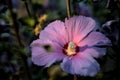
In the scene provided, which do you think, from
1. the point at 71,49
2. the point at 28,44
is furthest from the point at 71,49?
the point at 28,44

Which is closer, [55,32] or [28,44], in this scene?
[55,32]

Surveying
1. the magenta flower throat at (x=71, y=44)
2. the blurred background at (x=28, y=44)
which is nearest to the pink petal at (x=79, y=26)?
the magenta flower throat at (x=71, y=44)

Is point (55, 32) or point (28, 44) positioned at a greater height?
point (55, 32)

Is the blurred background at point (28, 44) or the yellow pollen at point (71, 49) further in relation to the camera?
the blurred background at point (28, 44)

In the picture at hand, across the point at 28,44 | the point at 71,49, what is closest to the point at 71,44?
the point at 71,49

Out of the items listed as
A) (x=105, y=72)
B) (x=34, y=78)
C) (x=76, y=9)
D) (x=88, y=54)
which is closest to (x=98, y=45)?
(x=88, y=54)

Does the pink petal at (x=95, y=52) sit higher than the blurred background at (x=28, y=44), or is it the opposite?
the pink petal at (x=95, y=52)

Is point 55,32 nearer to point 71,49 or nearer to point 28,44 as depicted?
point 71,49

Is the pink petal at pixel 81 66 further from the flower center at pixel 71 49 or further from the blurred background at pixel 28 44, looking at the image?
the blurred background at pixel 28 44

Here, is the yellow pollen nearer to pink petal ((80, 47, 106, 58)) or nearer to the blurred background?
pink petal ((80, 47, 106, 58))
